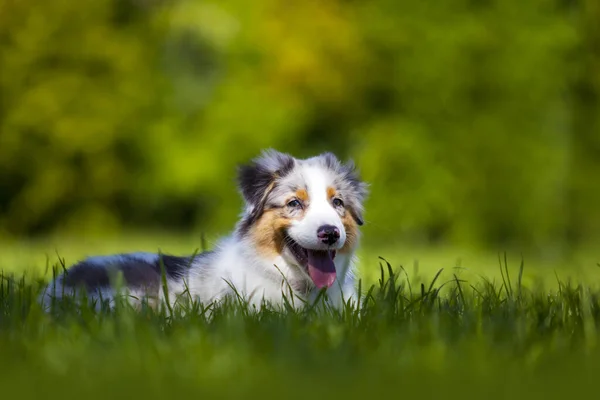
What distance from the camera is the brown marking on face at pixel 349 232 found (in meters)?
4.65

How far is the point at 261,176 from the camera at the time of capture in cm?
477

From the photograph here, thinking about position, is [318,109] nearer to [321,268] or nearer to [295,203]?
[295,203]

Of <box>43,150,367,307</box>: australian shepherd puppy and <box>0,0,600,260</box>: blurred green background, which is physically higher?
<box>0,0,600,260</box>: blurred green background

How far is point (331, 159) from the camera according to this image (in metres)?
4.88

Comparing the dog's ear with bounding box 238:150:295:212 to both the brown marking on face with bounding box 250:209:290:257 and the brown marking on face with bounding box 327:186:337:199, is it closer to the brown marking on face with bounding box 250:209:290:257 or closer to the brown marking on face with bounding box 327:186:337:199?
the brown marking on face with bounding box 250:209:290:257

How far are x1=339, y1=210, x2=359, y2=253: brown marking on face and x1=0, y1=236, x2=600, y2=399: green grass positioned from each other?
80cm

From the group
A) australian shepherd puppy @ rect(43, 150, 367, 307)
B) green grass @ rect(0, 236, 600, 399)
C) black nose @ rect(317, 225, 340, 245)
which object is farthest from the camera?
australian shepherd puppy @ rect(43, 150, 367, 307)

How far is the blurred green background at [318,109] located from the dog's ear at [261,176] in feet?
40.8

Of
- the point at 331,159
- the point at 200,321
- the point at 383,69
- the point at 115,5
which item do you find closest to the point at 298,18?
the point at 383,69

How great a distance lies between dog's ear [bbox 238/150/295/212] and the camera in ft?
15.6

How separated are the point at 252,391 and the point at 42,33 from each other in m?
18.2

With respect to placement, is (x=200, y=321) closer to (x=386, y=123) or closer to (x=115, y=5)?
(x=386, y=123)

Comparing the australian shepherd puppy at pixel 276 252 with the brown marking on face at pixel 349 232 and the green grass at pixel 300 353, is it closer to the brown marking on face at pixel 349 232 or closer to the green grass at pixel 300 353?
the brown marking on face at pixel 349 232

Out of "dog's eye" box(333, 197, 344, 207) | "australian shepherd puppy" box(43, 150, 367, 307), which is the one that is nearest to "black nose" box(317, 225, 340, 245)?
"australian shepherd puppy" box(43, 150, 367, 307)
